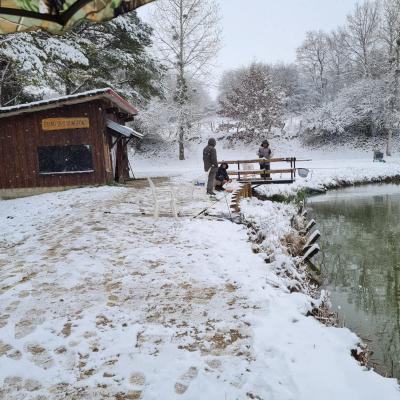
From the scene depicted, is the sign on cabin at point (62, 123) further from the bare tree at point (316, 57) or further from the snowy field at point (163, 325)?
the bare tree at point (316, 57)

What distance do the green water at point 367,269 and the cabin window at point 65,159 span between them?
31.2 ft

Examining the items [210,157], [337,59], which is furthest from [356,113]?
[210,157]

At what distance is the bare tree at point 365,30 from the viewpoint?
110ft

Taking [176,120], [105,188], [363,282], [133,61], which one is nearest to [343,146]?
[176,120]

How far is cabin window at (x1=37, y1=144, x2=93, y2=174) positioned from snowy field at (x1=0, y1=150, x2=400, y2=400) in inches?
317

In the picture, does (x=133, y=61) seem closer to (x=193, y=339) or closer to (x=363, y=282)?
(x=363, y=282)

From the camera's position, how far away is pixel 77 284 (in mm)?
4758

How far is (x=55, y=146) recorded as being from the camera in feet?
47.9

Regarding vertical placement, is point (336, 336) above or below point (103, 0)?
below

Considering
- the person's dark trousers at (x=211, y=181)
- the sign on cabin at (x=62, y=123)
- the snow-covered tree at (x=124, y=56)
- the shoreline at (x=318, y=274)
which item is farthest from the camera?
the snow-covered tree at (x=124, y=56)

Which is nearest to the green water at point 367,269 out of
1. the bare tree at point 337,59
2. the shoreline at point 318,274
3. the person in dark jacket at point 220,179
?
the shoreline at point 318,274

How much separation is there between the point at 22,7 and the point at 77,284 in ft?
13.2

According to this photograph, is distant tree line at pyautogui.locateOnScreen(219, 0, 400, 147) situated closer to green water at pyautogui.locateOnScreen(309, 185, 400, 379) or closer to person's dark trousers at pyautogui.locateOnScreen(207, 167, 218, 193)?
green water at pyautogui.locateOnScreen(309, 185, 400, 379)

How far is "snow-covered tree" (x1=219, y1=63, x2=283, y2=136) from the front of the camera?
106 ft
